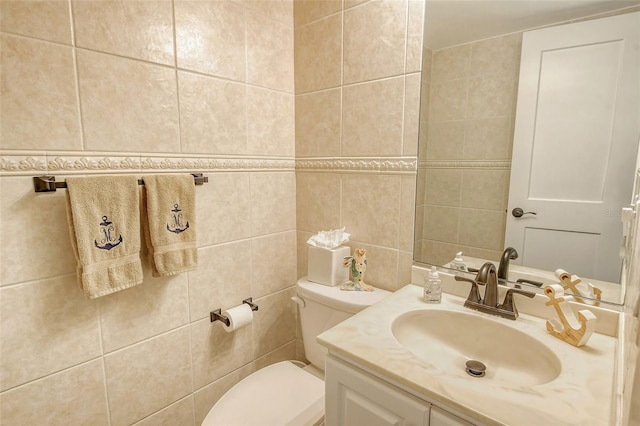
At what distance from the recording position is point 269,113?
148cm

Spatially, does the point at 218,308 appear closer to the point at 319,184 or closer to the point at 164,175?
the point at 164,175

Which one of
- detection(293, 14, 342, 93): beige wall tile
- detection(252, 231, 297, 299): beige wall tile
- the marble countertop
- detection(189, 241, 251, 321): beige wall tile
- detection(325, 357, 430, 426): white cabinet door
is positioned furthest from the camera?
detection(252, 231, 297, 299): beige wall tile

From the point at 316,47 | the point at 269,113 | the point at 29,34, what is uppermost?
the point at 316,47

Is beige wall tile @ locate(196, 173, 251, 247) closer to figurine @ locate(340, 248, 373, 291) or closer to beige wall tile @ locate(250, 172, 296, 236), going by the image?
beige wall tile @ locate(250, 172, 296, 236)

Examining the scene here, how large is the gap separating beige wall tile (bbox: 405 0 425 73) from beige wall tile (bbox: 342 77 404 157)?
7 centimetres

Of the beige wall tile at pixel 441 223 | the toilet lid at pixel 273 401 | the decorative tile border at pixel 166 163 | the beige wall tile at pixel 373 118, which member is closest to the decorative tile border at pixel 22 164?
the decorative tile border at pixel 166 163

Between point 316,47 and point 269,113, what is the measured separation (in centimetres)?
37

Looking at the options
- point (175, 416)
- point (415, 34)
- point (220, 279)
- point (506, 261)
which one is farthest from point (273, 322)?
point (415, 34)

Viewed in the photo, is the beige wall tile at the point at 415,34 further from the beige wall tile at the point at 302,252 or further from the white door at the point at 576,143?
the beige wall tile at the point at 302,252

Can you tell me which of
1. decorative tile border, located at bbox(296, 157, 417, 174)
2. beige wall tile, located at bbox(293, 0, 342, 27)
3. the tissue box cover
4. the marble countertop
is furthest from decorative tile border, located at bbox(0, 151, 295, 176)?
the marble countertop

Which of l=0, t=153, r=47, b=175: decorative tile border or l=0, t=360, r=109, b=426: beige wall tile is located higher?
l=0, t=153, r=47, b=175: decorative tile border

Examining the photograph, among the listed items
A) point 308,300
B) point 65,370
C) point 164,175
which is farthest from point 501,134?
point 65,370

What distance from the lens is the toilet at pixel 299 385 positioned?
112 cm

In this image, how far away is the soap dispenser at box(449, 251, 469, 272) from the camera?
123 centimetres
